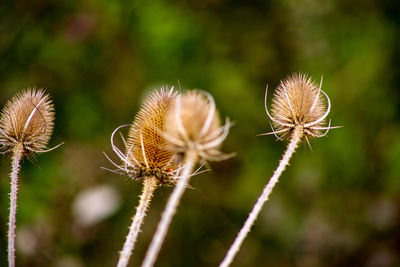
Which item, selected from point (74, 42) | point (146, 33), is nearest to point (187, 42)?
point (146, 33)

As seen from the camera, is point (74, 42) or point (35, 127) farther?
point (74, 42)

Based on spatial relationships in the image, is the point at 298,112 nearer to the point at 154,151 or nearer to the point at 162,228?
the point at 154,151

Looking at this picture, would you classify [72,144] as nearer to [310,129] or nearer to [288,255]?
[288,255]

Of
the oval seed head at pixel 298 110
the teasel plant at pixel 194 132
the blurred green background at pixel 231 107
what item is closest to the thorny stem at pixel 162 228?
the teasel plant at pixel 194 132

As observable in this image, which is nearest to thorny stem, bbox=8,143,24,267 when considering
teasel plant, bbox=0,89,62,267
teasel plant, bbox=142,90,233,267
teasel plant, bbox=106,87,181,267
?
teasel plant, bbox=0,89,62,267

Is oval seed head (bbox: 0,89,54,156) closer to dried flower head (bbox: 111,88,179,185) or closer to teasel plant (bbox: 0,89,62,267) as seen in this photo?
teasel plant (bbox: 0,89,62,267)

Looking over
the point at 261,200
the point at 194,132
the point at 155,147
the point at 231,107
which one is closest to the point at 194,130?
the point at 194,132

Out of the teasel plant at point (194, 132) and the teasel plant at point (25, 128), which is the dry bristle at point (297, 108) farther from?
the teasel plant at point (25, 128)
